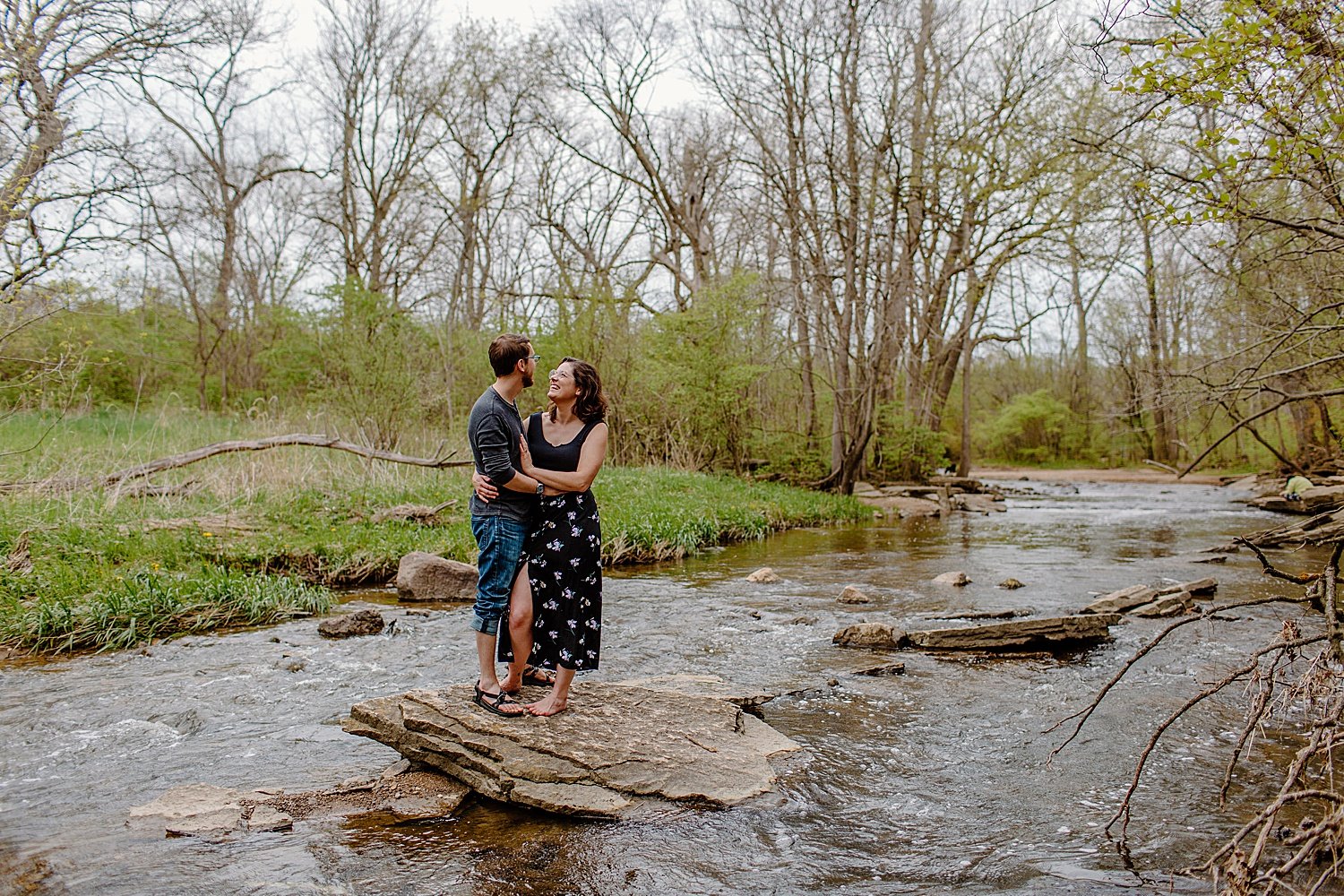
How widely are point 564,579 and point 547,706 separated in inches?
25.4

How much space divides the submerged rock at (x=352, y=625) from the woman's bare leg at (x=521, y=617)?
3330 millimetres

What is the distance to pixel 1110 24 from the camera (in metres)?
3.73

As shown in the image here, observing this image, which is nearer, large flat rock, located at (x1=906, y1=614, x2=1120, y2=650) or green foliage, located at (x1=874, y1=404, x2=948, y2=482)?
large flat rock, located at (x1=906, y1=614, x2=1120, y2=650)

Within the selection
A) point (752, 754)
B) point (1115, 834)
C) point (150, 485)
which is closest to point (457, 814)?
point (752, 754)

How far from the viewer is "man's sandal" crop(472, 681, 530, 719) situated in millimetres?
4398

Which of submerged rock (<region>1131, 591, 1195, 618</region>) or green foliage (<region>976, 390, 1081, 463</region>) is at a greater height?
green foliage (<region>976, 390, 1081, 463</region>)

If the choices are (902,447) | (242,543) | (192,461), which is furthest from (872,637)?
(902,447)

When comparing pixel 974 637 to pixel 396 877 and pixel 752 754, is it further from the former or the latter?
pixel 396 877

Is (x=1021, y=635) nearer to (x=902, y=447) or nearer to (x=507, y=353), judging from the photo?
(x=507, y=353)

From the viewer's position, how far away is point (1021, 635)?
678cm

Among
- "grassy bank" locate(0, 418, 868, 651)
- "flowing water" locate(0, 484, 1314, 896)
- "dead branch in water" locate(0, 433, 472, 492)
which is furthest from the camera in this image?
"dead branch in water" locate(0, 433, 472, 492)

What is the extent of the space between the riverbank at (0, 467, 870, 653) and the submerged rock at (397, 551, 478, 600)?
2.57 feet

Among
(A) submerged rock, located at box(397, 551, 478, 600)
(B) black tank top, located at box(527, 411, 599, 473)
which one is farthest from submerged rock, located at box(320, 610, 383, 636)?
(B) black tank top, located at box(527, 411, 599, 473)

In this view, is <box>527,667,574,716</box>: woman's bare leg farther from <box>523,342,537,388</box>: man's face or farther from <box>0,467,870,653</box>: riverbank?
<box>0,467,870,653</box>: riverbank
